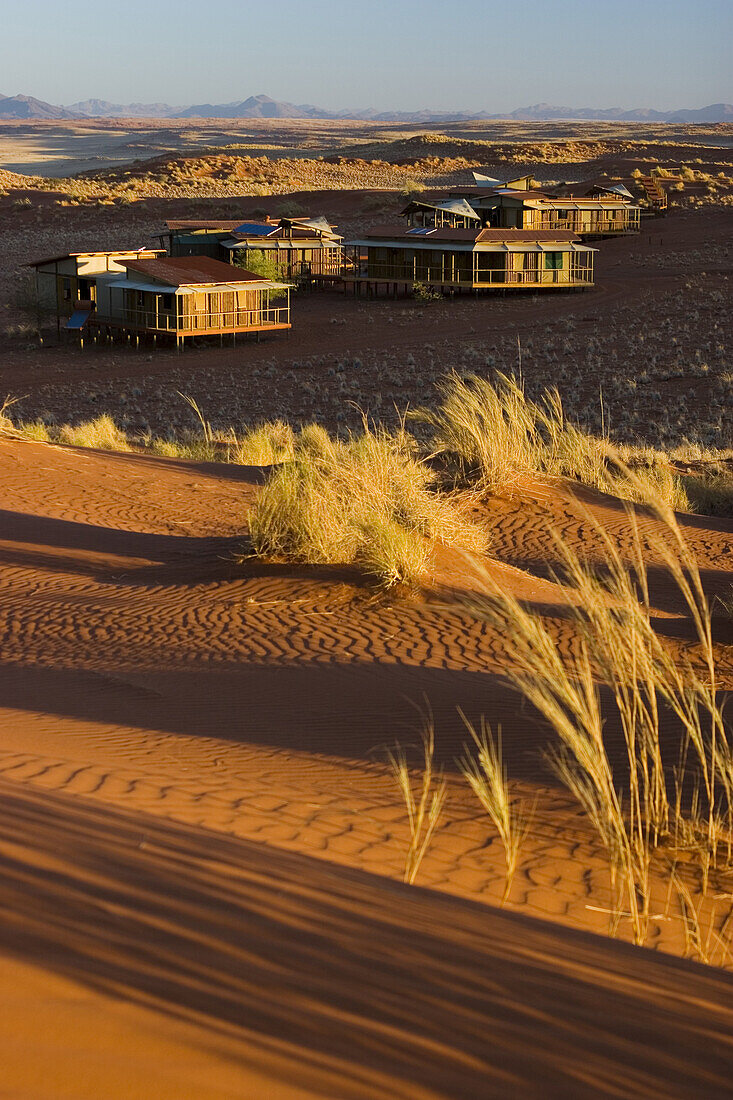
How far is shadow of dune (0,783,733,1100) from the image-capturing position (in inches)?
108

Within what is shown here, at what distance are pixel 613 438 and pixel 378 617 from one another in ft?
54.1

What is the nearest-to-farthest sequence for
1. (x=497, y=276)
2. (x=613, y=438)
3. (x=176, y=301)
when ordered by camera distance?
(x=613, y=438) → (x=176, y=301) → (x=497, y=276)

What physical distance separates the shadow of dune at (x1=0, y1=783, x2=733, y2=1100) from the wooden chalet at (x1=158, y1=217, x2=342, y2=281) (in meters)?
47.1

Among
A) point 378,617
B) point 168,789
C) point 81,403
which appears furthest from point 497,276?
point 168,789

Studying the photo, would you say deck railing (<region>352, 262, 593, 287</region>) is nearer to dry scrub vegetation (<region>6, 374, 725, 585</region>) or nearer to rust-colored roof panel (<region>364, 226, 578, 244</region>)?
rust-colored roof panel (<region>364, 226, 578, 244</region>)

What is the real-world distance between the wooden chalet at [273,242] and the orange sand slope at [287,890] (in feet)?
139

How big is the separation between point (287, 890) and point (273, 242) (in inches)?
1884

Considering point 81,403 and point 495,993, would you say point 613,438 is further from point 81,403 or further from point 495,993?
point 495,993

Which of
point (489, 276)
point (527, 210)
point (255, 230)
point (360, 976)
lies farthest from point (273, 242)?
point (360, 976)

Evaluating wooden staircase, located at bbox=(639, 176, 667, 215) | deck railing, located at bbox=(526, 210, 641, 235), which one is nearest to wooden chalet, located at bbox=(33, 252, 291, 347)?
deck railing, located at bbox=(526, 210, 641, 235)

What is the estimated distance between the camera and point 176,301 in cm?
3900

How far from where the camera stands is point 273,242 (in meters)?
49.2

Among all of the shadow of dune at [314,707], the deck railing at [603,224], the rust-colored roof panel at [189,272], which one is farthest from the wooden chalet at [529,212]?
the shadow of dune at [314,707]

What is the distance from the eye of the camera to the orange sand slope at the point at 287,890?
8.97 feet
